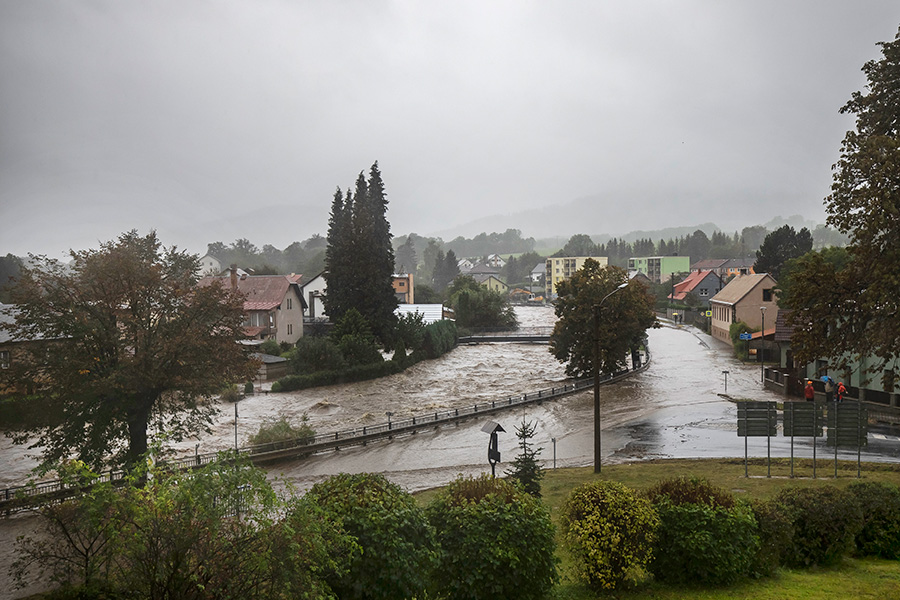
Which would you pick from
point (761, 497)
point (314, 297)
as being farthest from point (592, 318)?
point (314, 297)

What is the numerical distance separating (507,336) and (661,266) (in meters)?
103

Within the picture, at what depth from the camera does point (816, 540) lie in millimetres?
10883

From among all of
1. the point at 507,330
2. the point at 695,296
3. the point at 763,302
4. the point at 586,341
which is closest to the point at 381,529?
the point at 586,341

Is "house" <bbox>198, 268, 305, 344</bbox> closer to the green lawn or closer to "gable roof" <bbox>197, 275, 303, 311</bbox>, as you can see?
"gable roof" <bbox>197, 275, 303, 311</bbox>

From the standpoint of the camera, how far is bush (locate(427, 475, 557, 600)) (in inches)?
344

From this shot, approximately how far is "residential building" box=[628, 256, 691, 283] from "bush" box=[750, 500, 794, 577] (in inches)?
5795

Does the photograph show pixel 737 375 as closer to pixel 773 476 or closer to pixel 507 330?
pixel 773 476

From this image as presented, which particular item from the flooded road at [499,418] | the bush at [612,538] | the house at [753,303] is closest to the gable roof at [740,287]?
the house at [753,303]

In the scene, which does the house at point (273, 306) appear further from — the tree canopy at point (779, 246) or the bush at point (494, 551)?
the tree canopy at point (779, 246)

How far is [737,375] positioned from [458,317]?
44.5 meters

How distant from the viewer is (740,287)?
66.4 metres

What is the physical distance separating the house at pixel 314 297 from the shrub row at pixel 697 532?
6399cm

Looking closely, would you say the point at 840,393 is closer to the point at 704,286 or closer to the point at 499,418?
the point at 499,418

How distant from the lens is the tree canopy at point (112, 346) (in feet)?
61.3
